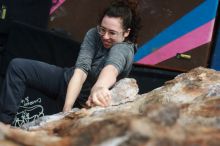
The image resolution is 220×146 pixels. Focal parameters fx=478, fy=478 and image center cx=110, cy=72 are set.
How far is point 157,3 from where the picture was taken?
3.42 meters

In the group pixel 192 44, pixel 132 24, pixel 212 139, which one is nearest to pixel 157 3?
pixel 192 44

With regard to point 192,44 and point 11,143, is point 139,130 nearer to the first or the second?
point 11,143

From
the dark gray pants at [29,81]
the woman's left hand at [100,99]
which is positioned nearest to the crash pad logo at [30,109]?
the dark gray pants at [29,81]

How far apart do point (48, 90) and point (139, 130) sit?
59.0 inches

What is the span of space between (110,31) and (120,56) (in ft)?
0.51

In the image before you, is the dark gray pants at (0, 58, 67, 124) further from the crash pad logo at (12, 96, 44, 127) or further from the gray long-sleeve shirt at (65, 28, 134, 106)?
the crash pad logo at (12, 96, 44, 127)

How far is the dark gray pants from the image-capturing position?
2.12 meters

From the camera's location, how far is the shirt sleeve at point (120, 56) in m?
1.92

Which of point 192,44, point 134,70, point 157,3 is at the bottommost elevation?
point 134,70

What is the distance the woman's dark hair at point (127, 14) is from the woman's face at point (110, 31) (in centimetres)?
4

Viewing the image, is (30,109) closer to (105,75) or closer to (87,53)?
(87,53)

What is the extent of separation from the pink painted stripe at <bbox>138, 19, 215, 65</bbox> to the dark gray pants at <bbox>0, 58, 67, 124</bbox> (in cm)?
135

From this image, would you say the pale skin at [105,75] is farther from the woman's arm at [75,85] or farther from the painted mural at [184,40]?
the painted mural at [184,40]

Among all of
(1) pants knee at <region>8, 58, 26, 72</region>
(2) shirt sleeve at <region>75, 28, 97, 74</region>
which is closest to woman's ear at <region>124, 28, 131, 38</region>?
A: (2) shirt sleeve at <region>75, 28, 97, 74</region>
